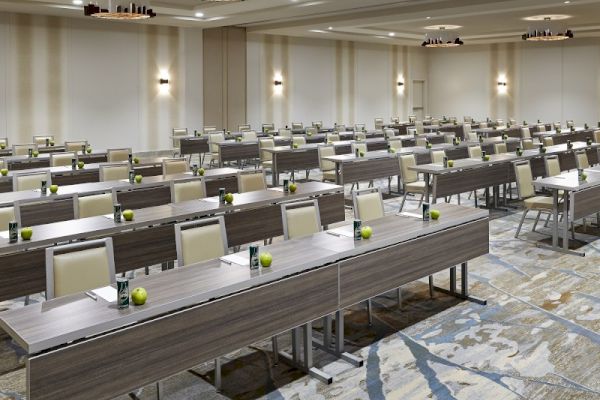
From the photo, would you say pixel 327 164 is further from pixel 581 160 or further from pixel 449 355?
pixel 449 355

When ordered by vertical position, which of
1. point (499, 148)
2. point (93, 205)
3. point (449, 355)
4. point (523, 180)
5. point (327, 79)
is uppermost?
point (327, 79)

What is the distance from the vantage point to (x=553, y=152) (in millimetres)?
11000

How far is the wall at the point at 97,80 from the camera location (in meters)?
15.1

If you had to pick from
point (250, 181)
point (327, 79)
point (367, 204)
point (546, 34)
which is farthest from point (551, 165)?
point (327, 79)

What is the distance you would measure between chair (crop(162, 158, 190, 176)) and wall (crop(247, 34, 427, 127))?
11054 millimetres

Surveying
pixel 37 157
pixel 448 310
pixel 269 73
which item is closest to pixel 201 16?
pixel 269 73

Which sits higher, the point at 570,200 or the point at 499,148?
the point at 499,148

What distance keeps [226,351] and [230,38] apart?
16001mm

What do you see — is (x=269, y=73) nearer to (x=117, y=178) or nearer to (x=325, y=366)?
(x=117, y=178)

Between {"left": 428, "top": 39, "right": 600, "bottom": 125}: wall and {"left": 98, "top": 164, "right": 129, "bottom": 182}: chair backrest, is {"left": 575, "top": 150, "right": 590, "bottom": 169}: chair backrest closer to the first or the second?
{"left": 98, "top": 164, "right": 129, "bottom": 182}: chair backrest

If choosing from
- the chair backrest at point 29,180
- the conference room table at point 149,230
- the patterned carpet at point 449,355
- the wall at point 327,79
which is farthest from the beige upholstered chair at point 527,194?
the wall at point 327,79

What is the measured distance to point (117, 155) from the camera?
33.9 feet

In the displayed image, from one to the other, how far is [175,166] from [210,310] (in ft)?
18.4

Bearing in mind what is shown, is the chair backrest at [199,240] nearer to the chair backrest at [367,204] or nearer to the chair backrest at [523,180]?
the chair backrest at [367,204]
